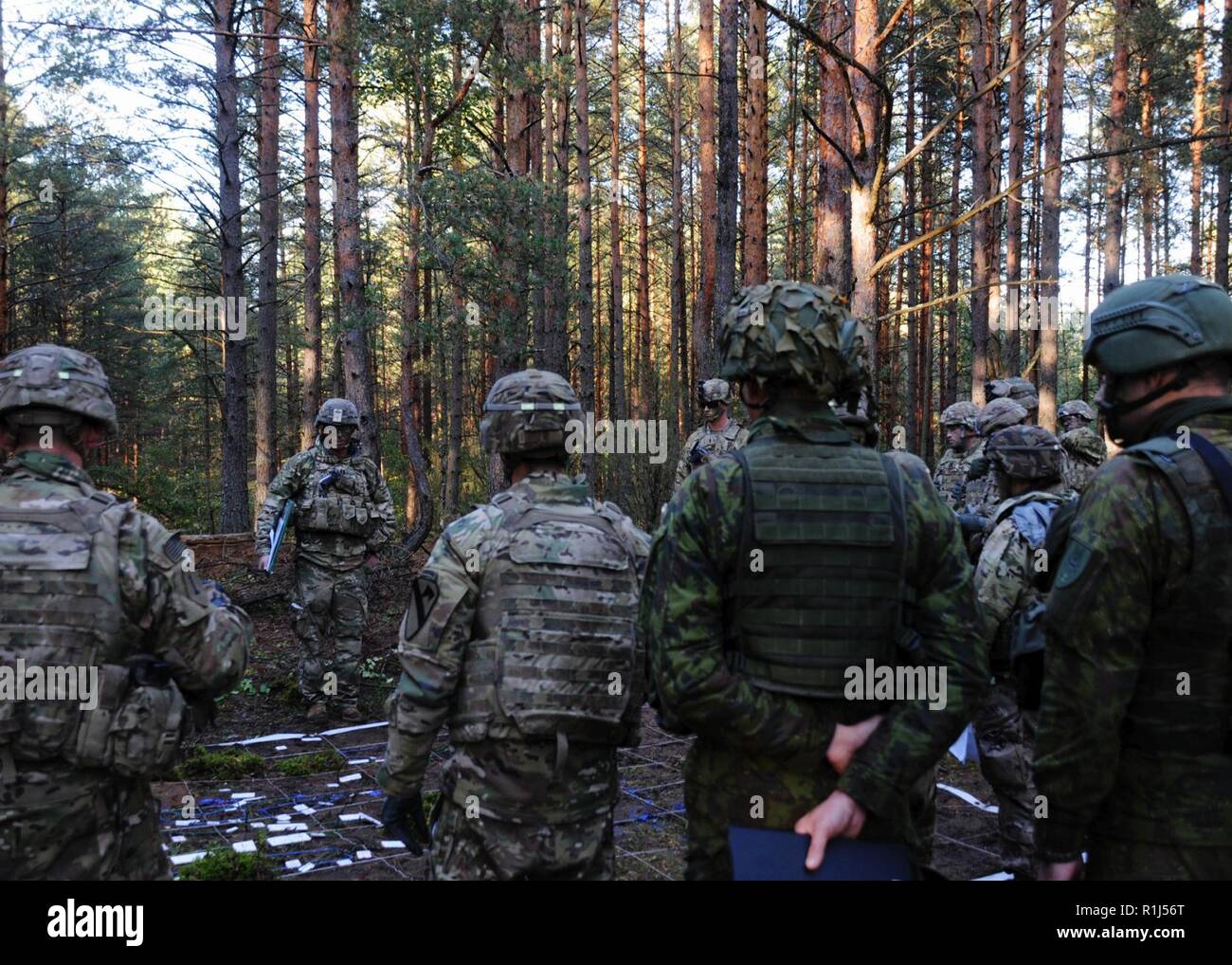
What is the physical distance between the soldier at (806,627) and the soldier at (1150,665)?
31 centimetres

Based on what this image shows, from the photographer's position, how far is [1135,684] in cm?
220

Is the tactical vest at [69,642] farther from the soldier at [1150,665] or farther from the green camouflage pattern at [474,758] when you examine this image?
the soldier at [1150,665]

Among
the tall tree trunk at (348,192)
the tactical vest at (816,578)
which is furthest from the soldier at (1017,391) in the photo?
the tall tree trunk at (348,192)

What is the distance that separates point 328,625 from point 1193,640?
7.22 m

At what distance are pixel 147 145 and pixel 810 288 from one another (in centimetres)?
1808

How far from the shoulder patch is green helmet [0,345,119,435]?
117 inches

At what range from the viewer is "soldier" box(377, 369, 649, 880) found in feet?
9.73

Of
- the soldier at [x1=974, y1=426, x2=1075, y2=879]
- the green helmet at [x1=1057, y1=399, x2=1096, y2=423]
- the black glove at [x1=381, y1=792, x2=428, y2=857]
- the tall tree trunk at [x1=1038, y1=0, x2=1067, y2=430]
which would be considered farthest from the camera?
the tall tree trunk at [x1=1038, y1=0, x2=1067, y2=430]

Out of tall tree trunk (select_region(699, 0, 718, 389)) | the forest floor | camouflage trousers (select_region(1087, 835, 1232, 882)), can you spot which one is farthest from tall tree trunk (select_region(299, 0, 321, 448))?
camouflage trousers (select_region(1087, 835, 1232, 882))

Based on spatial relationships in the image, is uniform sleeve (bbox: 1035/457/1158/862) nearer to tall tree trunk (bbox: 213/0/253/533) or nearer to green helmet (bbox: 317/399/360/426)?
green helmet (bbox: 317/399/360/426)

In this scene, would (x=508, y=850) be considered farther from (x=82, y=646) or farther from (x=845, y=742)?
(x=82, y=646)

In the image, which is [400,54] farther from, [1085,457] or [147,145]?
[1085,457]

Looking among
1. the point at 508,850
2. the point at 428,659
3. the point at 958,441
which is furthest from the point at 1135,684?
the point at 958,441
